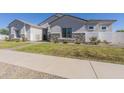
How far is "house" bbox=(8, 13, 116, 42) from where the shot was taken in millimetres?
16719

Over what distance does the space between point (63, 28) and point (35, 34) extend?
4343mm

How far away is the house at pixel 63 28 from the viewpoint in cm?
1672

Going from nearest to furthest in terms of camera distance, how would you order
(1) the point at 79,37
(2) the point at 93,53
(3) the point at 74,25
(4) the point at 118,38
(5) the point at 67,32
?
(2) the point at 93,53 < (4) the point at 118,38 < (1) the point at 79,37 < (3) the point at 74,25 < (5) the point at 67,32

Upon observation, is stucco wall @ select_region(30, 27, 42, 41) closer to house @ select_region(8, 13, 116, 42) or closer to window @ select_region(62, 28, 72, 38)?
house @ select_region(8, 13, 116, 42)

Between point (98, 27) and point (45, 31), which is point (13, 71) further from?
point (45, 31)

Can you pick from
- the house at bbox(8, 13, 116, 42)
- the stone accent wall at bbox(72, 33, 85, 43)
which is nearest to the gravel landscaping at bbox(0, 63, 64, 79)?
the stone accent wall at bbox(72, 33, 85, 43)

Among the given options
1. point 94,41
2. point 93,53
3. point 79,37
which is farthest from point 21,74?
point 79,37

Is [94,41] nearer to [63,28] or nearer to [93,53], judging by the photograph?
[63,28]

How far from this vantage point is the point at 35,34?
20.2 m

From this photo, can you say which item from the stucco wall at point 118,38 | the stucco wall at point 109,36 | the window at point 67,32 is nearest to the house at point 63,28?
the window at point 67,32
